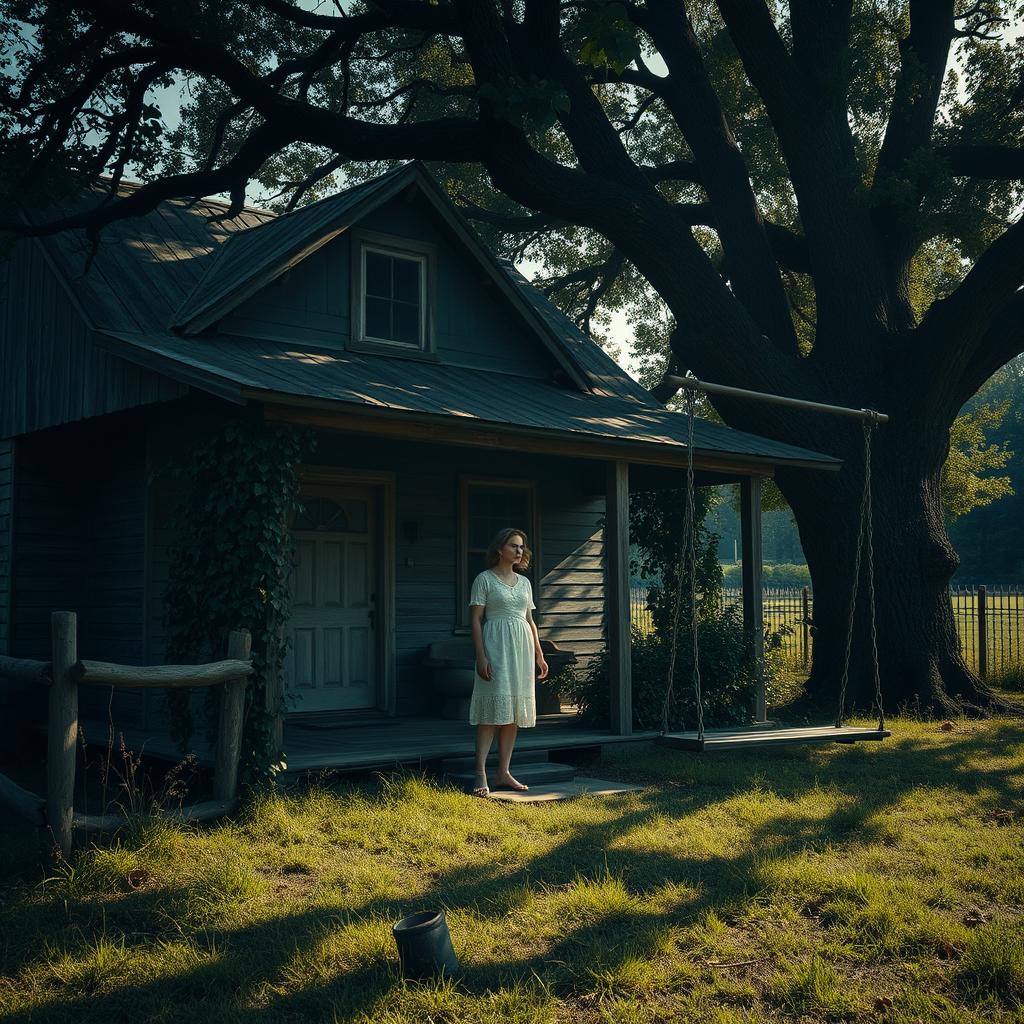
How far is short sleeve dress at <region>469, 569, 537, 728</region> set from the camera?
8.17m

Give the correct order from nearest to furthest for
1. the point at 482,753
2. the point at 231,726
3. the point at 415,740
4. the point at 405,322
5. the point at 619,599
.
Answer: the point at 231,726 → the point at 482,753 → the point at 415,740 → the point at 619,599 → the point at 405,322

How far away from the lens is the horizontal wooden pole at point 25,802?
626 centimetres

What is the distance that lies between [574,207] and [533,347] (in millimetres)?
1800

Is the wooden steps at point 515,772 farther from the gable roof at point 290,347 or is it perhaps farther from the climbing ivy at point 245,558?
the gable roof at point 290,347

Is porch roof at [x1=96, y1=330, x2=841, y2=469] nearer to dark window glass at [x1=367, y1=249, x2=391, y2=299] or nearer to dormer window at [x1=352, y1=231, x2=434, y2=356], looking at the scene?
dormer window at [x1=352, y1=231, x2=434, y2=356]

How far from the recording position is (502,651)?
8211 mm

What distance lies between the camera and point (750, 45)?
45.7ft

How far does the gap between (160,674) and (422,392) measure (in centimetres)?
401

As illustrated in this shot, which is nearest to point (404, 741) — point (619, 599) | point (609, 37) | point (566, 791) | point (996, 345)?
point (566, 791)

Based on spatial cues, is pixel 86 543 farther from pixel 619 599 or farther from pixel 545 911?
pixel 545 911

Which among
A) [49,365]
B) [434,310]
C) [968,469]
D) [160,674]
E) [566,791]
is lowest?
[566,791]

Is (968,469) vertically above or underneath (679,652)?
above

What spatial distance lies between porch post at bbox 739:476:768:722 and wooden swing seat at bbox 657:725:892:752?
233cm

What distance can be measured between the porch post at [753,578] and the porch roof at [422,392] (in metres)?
0.56
